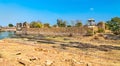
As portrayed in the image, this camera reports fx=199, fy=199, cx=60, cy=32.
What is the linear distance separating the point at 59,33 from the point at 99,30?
31.1 feet

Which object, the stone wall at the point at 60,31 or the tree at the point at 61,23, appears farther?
the tree at the point at 61,23

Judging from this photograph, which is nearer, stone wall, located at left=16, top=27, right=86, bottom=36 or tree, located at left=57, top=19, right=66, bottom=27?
stone wall, located at left=16, top=27, right=86, bottom=36

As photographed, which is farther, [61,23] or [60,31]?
[61,23]

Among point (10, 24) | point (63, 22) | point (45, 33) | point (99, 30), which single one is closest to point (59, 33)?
point (45, 33)

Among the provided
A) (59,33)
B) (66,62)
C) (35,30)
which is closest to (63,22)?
(35,30)

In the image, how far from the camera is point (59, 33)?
47688 mm

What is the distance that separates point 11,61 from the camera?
11250 mm

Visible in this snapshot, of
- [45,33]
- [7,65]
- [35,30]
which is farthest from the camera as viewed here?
[35,30]

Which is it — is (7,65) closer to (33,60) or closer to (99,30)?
(33,60)

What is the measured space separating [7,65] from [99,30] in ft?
119

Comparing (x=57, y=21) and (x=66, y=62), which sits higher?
(x=57, y=21)

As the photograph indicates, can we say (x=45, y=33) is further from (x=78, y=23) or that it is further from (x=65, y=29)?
(x=78, y=23)

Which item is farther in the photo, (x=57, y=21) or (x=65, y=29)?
(x=57, y=21)

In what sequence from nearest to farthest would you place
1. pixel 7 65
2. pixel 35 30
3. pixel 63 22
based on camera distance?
pixel 7 65 < pixel 35 30 < pixel 63 22
